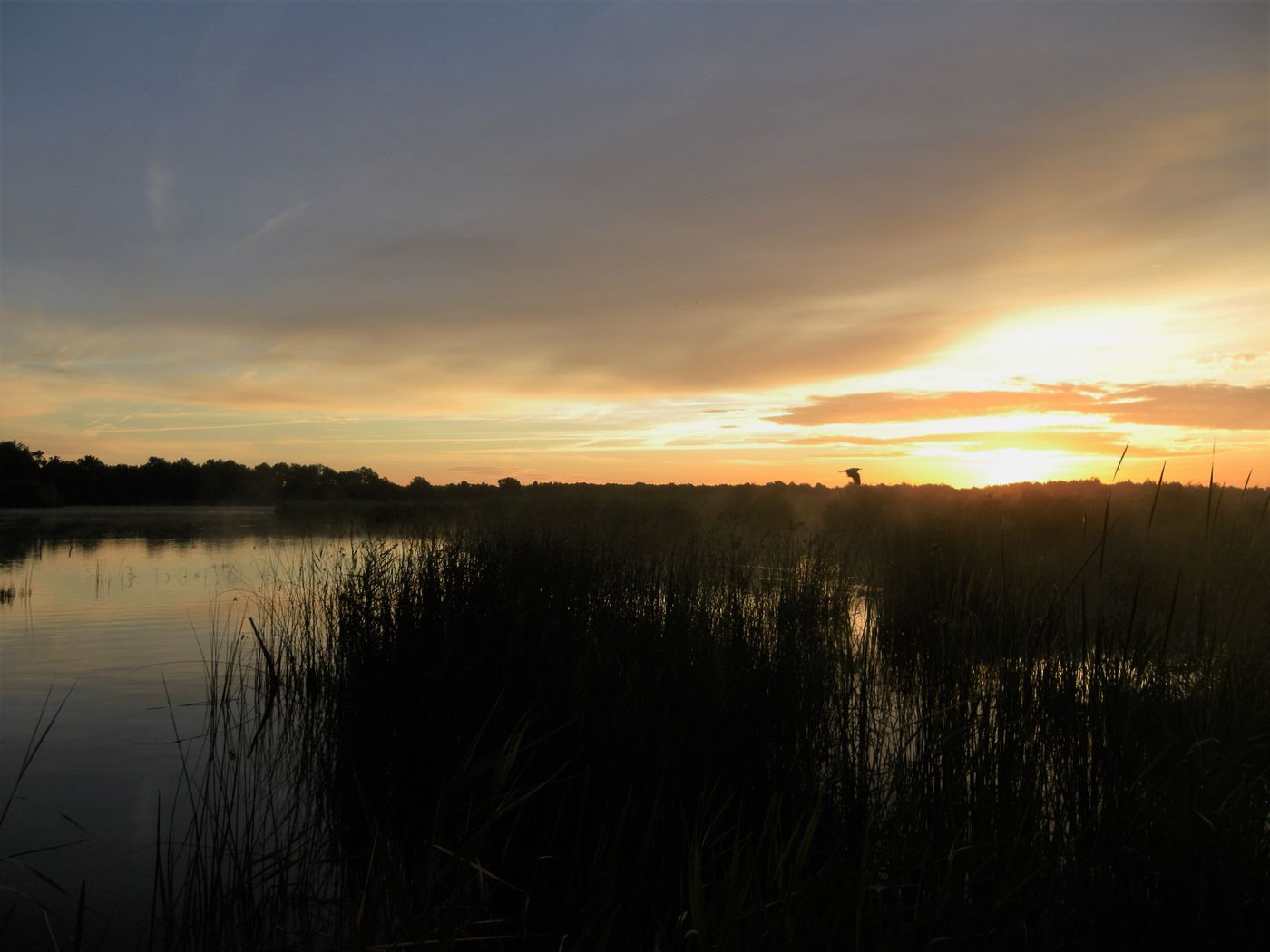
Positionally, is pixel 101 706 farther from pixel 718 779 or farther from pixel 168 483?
pixel 168 483

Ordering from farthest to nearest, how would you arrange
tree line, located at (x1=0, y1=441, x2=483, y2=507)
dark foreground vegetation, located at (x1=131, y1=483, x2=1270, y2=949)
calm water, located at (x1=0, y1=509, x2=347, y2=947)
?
tree line, located at (x1=0, y1=441, x2=483, y2=507)
calm water, located at (x1=0, y1=509, x2=347, y2=947)
dark foreground vegetation, located at (x1=131, y1=483, x2=1270, y2=949)

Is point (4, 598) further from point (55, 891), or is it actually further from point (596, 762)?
point (596, 762)

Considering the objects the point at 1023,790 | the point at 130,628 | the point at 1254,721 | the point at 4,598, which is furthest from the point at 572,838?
the point at 4,598

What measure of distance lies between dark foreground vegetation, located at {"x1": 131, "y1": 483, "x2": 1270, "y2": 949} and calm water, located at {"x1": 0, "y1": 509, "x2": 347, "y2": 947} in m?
0.25

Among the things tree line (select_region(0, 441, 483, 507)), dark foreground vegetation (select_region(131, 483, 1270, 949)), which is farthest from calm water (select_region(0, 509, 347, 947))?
tree line (select_region(0, 441, 483, 507))

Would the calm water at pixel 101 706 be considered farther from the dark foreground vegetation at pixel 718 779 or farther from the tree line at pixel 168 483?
the tree line at pixel 168 483

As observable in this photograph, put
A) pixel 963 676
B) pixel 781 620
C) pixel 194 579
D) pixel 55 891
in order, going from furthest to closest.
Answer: pixel 194 579 → pixel 781 620 → pixel 963 676 → pixel 55 891

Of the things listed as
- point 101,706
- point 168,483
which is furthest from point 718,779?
point 168,483

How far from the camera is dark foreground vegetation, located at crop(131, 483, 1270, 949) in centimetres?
238

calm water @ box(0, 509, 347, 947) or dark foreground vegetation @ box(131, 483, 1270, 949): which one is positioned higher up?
dark foreground vegetation @ box(131, 483, 1270, 949)

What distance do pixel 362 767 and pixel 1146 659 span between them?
3943 mm

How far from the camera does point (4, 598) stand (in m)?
11.9

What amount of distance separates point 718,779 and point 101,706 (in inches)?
225

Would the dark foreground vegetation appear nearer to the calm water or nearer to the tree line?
the calm water
